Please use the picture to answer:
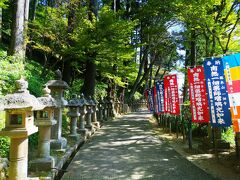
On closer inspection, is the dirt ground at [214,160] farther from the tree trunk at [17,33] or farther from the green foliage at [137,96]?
the green foliage at [137,96]

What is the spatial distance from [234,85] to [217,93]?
114 centimetres

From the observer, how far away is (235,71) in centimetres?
674

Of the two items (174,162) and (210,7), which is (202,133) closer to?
(174,162)

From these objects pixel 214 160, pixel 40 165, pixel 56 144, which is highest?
pixel 56 144

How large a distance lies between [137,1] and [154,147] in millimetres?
19994

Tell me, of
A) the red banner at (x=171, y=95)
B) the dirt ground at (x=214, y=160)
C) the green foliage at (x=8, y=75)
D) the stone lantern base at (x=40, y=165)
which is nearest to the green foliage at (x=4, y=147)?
the stone lantern base at (x=40, y=165)

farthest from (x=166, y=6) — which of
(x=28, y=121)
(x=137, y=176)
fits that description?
(x=28, y=121)

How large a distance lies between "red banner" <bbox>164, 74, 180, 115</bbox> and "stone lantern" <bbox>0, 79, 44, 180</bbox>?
28.7 feet

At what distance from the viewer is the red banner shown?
12.6m

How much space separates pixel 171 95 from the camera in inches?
516

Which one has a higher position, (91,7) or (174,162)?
(91,7)

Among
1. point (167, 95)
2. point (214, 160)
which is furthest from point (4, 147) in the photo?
point (167, 95)

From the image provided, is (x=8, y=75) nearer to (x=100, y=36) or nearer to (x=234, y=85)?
(x=100, y=36)

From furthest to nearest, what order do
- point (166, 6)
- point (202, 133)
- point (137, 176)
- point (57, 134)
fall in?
point (166, 6) < point (202, 133) < point (57, 134) < point (137, 176)
